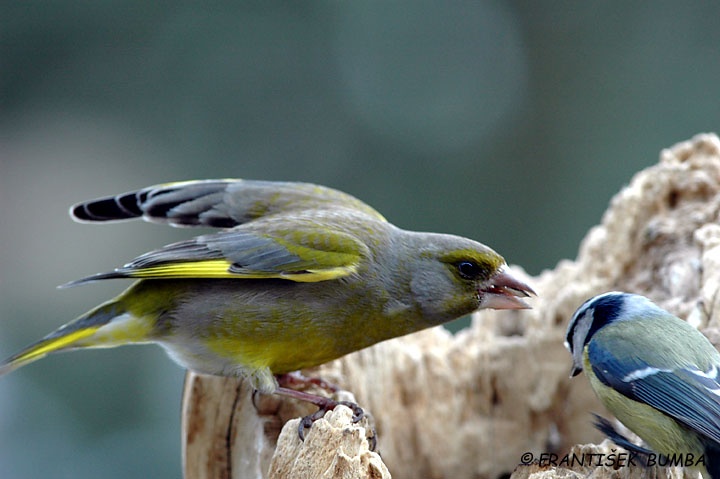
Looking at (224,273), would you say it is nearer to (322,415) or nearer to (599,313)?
(322,415)

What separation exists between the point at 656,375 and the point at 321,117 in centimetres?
521

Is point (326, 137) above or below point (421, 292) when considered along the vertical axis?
above

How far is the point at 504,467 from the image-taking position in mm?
3758

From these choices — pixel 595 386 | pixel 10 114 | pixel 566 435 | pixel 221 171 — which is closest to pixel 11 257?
pixel 10 114

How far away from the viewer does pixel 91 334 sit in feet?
10.5

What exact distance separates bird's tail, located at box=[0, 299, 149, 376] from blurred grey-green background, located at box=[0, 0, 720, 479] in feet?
9.74

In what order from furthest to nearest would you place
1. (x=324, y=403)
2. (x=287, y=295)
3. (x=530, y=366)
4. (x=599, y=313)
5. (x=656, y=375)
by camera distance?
(x=530, y=366) < (x=287, y=295) < (x=324, y=403) < (x=599, y=313) < (x=656, y=375)

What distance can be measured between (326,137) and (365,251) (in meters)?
4.14

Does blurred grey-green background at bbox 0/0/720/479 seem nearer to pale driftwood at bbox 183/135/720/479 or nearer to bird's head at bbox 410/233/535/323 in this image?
pale driftwood at bbox 183/135/720/479

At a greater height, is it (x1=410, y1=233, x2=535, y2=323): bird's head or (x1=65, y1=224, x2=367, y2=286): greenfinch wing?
(x1=65, y1=224, x2=367, y2=286): greenfinch wing

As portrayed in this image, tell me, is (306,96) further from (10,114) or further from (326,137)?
(10,114)

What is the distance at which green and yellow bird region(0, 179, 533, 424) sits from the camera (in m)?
3.09

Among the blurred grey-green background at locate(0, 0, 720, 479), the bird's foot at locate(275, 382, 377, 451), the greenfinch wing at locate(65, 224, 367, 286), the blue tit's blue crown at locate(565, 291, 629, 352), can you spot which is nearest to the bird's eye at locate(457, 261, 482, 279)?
the greenfinch wing at locate(65, 224, 367, 286)

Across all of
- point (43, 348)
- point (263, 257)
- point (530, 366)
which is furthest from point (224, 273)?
point (530, 366)
